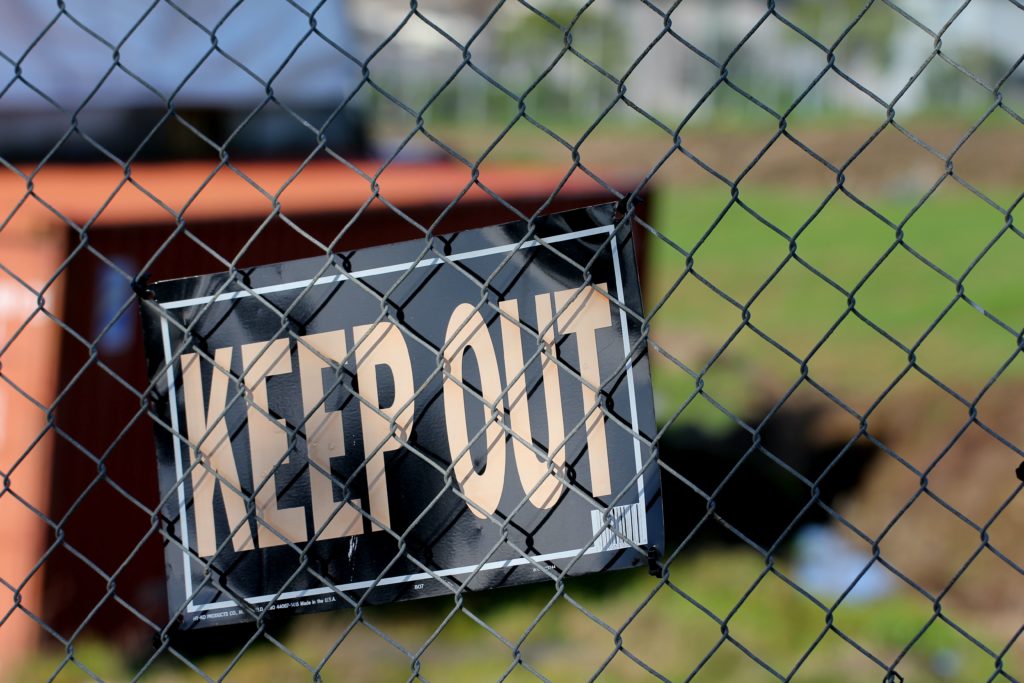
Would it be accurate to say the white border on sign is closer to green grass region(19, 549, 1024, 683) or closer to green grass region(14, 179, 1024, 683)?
green grass region(14, 179, 1024, 683)

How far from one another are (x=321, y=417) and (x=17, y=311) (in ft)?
5.78

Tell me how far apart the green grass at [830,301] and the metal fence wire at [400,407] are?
0.10 m

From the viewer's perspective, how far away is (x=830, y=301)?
1049cm

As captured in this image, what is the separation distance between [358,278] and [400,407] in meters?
0.22

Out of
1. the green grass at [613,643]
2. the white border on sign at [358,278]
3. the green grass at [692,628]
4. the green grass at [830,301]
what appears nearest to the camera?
the white border on sign at [358,278]

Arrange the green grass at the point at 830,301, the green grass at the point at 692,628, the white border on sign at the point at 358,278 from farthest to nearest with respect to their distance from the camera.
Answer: the green grass at the point at 830,301, the green grass at the point at 692,628, the white border on sign at the point at 358,278

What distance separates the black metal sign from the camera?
148 centimetres

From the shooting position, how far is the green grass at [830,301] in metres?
6.71

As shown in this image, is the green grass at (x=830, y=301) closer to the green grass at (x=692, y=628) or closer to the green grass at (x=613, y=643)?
the green grass at (x=692, y=628)

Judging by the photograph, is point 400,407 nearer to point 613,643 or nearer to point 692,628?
point 613,643

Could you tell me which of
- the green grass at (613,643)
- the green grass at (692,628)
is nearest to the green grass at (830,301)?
the green grass at (692,628)

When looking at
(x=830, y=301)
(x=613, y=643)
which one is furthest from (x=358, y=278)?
(x=830, y=301)

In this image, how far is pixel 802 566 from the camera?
4016mm

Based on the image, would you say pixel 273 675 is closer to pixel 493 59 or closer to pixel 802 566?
pixel 802 566
